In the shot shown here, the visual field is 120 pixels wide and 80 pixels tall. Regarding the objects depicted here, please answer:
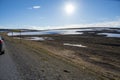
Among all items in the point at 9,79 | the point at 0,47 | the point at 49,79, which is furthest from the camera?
the point at 0,47

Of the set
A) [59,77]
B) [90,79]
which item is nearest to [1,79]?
[59,77]

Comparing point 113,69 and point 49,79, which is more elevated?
point 49,79

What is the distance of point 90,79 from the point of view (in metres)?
8.75

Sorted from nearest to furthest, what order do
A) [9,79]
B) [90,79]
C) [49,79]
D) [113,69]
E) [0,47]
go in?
[9,79] < [49,79] < [90,79] < [0,47] < [113,69]

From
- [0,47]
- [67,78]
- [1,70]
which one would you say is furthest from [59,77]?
[0,47]

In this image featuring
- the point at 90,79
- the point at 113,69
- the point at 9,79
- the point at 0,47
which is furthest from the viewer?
the point at 113,69

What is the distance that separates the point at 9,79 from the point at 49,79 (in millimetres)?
1891

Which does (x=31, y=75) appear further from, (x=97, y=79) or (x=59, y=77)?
(x=97, y=79)

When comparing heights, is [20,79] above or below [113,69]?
above

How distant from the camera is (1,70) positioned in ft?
30.2

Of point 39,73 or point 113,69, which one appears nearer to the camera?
point 39,73

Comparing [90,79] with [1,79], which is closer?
[1,79]

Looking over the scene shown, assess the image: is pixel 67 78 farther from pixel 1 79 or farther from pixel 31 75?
pixel 1 79

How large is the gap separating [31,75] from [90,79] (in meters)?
3.11
